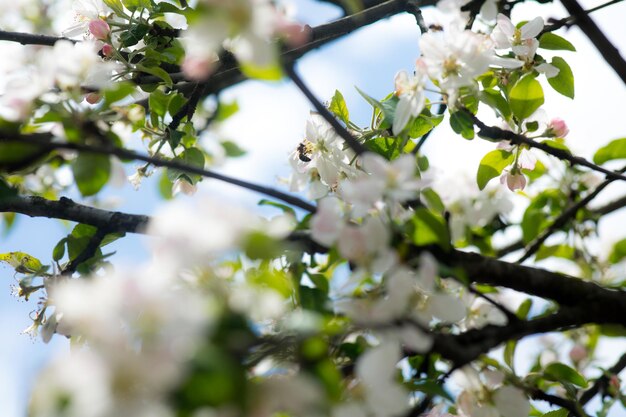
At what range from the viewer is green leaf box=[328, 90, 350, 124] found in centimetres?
149

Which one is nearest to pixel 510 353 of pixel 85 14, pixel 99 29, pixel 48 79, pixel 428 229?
pixel 428 229

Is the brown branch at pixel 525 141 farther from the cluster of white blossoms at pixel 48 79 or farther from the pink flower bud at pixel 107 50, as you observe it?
the pink flower bud at pixel 107 50

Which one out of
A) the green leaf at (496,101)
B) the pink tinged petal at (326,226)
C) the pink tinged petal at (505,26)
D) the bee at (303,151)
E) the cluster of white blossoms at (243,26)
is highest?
the cluster of white blossoms at (243,26)

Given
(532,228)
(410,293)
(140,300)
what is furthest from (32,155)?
(532,228)

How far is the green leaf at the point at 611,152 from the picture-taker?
173cm

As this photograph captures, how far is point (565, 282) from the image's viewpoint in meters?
0.94

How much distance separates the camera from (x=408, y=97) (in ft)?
3.64

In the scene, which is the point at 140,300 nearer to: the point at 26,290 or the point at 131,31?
the point at 26,290

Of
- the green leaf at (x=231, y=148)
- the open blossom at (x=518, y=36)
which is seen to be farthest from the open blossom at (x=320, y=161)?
the green leaf at (x=231, y=148)

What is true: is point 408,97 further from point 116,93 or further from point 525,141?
point 116,93

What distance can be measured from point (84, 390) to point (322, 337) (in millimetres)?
246

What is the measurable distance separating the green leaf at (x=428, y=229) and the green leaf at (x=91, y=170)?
1.23 ft

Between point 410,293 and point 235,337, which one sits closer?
point 235,337

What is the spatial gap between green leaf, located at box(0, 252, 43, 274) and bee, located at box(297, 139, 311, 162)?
22.5 inches
